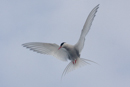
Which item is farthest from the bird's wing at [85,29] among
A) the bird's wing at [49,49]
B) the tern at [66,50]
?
the bird's wing at [49,49]

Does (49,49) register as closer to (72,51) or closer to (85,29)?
(72,51)

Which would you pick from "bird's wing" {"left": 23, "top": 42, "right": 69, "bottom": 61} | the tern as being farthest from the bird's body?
"bird's wing" {"left": 23, "top": 42, "right": 69, "bottom": 61}

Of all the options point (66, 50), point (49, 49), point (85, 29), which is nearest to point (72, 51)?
point (66, 50)

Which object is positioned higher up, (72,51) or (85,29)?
(85,29)

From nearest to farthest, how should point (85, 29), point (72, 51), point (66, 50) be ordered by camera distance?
point (85, 29), point (72, 51), point (66, 50)

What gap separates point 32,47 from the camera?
324 inches

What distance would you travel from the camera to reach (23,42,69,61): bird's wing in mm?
8234

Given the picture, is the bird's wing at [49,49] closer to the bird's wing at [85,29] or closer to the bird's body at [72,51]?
the bird's body at [72,51]

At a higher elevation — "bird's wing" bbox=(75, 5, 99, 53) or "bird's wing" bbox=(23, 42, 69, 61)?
"bird's wing" bbox=(75, 5, 99, 53)

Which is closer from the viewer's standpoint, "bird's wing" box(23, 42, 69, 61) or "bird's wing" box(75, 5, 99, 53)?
"bird's wing" box(75, 5, 99, 53)

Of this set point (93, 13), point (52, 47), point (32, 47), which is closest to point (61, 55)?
point (52, 47)

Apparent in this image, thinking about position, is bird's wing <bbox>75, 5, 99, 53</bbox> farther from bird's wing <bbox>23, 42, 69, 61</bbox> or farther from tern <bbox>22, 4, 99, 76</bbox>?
bird's wing <bbox>23, 42, 69, 61</bbox>

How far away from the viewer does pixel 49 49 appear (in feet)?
28.1

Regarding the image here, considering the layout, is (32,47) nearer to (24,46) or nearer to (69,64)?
(24,46)
